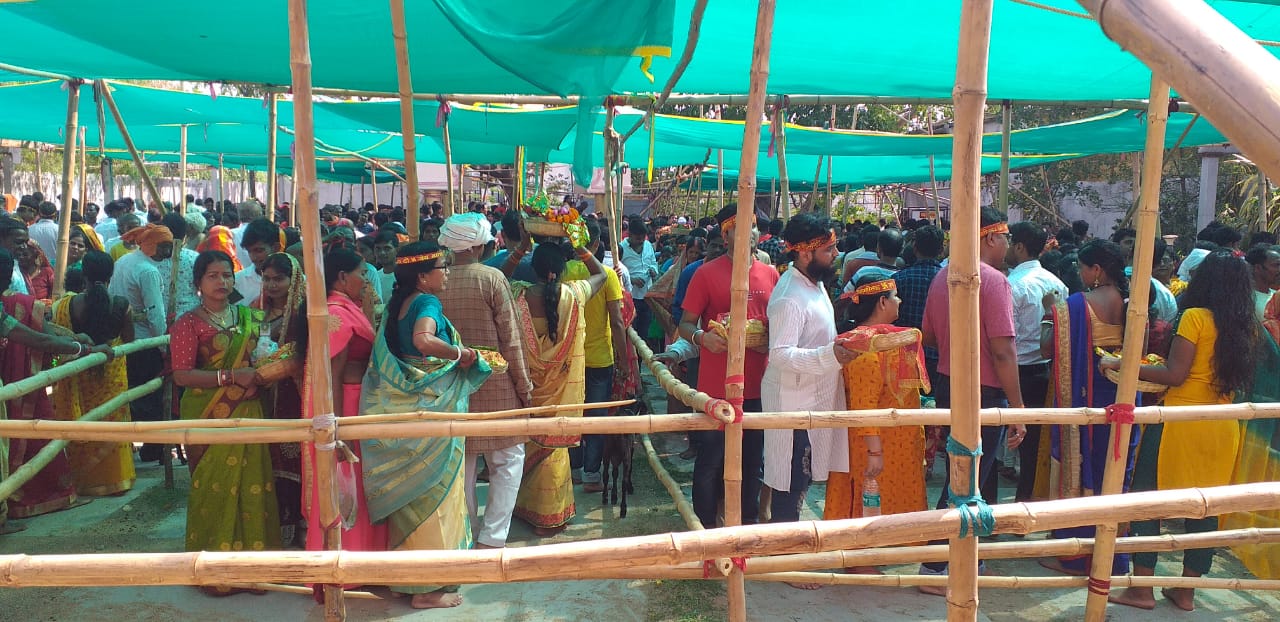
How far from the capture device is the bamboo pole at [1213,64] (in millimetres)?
1188

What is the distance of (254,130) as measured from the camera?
12617 millimetres

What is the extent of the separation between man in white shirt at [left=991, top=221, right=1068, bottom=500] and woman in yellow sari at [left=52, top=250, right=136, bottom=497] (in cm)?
498

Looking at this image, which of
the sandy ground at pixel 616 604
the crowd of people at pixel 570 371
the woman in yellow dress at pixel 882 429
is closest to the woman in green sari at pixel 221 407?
the crowd of people at pixel 570 371

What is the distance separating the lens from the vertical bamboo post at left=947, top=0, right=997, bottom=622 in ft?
6.14

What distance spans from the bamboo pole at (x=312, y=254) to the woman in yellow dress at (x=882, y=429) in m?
2.15

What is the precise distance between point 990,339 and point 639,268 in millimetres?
5048

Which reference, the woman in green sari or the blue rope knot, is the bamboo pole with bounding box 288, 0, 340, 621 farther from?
the blue rope knot

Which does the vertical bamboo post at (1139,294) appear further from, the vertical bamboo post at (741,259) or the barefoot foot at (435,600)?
the barefoot foot at (435,600)

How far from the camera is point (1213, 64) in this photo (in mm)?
1258

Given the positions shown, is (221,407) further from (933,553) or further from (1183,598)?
(1183,598)

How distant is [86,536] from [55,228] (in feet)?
16.9

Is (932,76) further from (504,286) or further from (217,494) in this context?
(217,494)

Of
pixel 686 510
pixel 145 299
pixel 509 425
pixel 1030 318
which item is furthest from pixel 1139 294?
pixel 145 299

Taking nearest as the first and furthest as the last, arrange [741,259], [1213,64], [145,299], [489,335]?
[1213,64]
[741,259]
[489,335]
[145,299]
